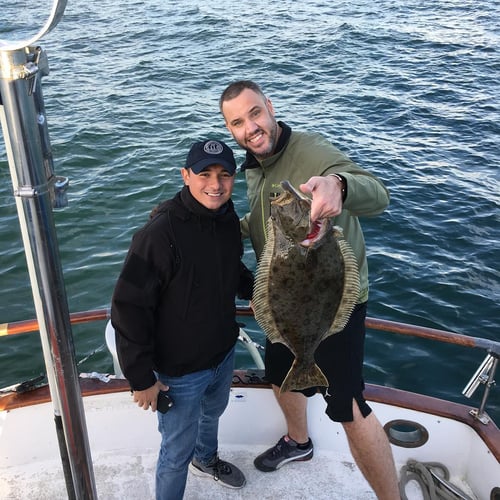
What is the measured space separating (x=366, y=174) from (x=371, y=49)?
15933 millimetres

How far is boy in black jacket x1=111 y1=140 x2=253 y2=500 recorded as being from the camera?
2811 millimetres

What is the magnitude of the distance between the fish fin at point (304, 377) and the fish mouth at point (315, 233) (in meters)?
0.78

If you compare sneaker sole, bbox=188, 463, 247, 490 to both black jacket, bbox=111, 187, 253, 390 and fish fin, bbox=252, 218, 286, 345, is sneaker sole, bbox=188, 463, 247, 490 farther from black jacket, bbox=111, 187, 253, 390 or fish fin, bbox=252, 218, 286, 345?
fish fin, bbox=252, 218, 286, 345

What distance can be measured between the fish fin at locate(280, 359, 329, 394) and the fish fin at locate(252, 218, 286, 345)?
0.21 meters

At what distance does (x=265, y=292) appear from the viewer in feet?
9.37

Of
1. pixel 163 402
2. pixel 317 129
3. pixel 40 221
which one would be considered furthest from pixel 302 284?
pixel 317 129

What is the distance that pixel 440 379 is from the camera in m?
6.41

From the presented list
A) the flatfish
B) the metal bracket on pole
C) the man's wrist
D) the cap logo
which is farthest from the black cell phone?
the metal bracket on pole

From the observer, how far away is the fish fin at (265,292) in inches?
108

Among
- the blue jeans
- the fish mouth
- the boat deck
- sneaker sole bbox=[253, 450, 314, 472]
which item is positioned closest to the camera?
the fish mouth

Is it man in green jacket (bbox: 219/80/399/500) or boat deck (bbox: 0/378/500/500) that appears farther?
boat deck (bbox: 0/378/500/500)

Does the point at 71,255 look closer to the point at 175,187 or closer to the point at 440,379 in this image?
the point at 175,187

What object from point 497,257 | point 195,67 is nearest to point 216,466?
point 497,257

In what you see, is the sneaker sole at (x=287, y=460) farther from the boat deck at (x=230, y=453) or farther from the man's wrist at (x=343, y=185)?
the man's wrist at (x=343, y=185)
